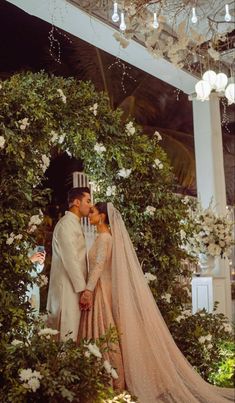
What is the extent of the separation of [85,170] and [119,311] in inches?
64.1

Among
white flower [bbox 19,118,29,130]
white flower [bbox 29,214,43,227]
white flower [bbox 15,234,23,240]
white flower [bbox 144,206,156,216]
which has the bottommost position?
white flower [bbox 15,234,23,240]

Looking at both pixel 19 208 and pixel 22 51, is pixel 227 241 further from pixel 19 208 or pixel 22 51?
pixel 22 51

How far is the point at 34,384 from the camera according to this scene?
333 cm

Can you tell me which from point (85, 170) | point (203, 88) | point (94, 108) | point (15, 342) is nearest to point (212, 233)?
point (203, 88)

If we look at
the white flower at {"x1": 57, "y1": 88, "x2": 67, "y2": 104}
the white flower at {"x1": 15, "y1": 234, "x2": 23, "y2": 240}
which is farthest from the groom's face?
the white flower at {"x1": 15, "y1": 234, "x2": 23, "y2": 240}

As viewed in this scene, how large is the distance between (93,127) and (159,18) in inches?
50.0

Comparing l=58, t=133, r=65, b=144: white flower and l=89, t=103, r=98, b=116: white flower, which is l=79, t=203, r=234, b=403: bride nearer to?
l=58, t=133, r=65, b=144: white flower

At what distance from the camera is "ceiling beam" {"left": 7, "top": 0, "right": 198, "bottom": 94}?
5480 millimetres

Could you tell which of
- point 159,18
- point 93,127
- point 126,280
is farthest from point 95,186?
point 159,18

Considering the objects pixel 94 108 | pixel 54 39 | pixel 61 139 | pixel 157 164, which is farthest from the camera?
pixel 54 39

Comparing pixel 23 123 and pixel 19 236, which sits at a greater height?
pixel 23 123

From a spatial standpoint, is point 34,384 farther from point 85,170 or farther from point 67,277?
point 85,170

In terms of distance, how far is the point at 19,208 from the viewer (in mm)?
3824

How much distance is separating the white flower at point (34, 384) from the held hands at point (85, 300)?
3.56 feet
